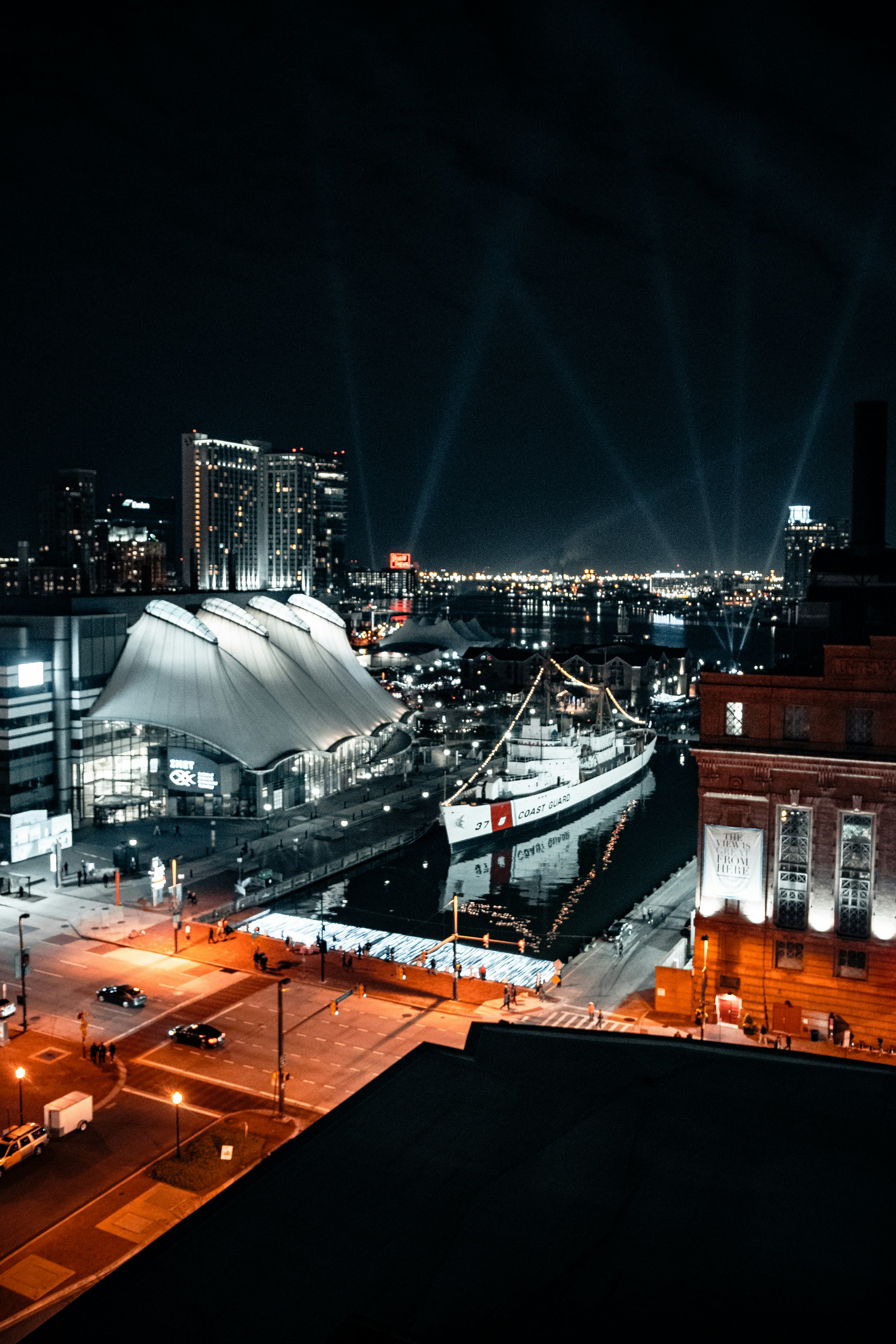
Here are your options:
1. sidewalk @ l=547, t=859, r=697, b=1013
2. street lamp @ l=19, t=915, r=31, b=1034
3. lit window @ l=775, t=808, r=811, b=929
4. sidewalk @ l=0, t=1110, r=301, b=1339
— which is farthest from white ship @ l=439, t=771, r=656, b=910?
sidewalk @ l=0, t=1110, r=301, b=1339

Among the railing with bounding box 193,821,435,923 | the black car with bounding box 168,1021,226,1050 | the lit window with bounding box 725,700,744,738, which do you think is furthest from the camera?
the railing with bounding box 193,821,435,923

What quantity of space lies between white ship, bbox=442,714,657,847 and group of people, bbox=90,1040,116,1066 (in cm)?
3587

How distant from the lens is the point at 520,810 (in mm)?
74812

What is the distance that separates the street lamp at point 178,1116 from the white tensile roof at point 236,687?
3746 centimetres

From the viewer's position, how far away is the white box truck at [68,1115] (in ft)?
91.5

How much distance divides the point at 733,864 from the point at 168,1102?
21092 mm

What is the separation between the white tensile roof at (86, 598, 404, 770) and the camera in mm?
67438

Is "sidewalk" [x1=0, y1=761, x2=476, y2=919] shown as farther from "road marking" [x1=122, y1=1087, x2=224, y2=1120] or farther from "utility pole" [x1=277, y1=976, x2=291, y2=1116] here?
"road marking" [x1=122, y1=1087, x2=224, y2=1120]

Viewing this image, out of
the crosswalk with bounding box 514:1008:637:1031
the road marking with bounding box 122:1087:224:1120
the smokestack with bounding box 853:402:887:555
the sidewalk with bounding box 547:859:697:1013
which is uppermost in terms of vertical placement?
the smokestack with bounding box 853:402:887:555

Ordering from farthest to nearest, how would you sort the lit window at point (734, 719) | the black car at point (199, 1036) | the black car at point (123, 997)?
the lit window at point (734, 719), the black car at point (123, 997), the black car at point (199, 1036)

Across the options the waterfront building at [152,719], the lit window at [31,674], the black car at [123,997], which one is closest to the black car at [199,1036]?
the black car at [123,997]

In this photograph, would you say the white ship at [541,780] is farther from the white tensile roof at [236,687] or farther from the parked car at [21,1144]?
the parked car at [21,1144]

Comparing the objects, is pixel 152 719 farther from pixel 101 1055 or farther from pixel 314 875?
pixel 101 1055

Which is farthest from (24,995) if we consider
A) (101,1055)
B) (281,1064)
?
(281,1064)
